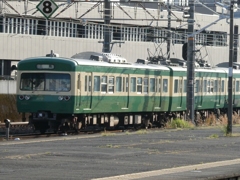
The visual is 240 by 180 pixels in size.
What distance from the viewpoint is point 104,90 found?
1216 inches

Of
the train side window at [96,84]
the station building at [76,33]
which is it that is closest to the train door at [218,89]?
the station building at [76,33]

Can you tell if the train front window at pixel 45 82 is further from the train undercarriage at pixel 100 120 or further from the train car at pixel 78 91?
Answer: the train undercarriage at pixel 100 120

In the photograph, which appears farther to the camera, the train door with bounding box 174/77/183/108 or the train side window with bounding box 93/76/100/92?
the train door with bounding box 174/77/183/108

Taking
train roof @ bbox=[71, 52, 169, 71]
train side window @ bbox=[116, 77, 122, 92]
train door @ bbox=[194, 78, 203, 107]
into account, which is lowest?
train door @ bbox=[194, 78, 203, 107]

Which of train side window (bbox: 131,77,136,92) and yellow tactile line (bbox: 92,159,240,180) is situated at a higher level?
train side window (bbox: 131,77,136,92)

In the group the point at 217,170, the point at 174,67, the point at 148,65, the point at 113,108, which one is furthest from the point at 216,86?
the point at 217,170

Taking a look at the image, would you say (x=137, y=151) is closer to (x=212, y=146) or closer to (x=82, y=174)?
(x=212, y=146)

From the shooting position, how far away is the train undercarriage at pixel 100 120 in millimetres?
29188

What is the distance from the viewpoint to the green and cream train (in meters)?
28.8

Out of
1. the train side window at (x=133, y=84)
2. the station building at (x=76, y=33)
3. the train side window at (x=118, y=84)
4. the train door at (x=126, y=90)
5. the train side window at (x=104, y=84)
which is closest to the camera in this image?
the train side window at (x=104, y=84)

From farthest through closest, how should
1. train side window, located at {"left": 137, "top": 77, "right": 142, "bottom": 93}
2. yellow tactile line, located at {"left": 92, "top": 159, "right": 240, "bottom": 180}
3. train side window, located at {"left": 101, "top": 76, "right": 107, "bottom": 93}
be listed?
train side window, located at {"left": 137, "top": 77, "right": 142, "bottom": 93}
train side window, located at {"left": 101, "top": 76, "right": 107, "bottom": 93}
yellow tactile line, located at {"left": 92, "top": 159, "right": 240, "bottom": 180}

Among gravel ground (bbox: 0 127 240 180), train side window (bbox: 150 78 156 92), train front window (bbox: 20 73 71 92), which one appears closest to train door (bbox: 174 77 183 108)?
train side window (bbox: 150 78 156 92)

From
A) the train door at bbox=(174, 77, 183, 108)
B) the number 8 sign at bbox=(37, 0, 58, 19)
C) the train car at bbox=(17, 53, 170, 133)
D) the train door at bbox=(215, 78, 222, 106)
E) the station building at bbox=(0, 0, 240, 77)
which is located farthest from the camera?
the station building at bbox=(0, 0, 240, 77)

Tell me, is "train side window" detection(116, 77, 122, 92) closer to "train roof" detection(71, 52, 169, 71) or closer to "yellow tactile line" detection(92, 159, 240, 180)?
"train roof" detection(71, 52, 169, 71)
